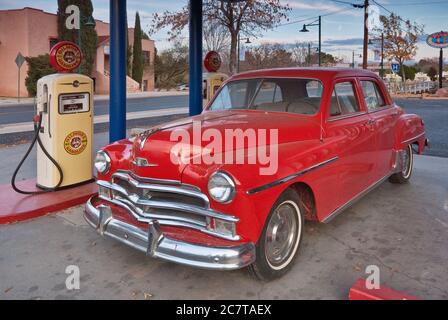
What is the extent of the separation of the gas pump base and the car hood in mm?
1971

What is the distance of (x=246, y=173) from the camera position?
3.04m

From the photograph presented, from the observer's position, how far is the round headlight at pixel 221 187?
2957 mm

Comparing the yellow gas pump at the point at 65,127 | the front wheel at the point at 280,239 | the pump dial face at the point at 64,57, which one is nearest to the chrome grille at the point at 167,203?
the front wheel at the point at 280,239

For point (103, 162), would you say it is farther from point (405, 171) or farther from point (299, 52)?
point (299, 52)

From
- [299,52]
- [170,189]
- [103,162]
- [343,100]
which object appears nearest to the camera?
[170,189]

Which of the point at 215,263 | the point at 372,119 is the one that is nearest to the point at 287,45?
the point at 372,119

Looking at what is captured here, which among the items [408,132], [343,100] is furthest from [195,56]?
[408,132]

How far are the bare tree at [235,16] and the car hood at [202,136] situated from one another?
31.6 ft

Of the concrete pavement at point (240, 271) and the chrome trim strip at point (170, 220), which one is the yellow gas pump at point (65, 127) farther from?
the chrome trim strip at point (170, 220)

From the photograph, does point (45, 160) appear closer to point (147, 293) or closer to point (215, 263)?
point (147, 293)

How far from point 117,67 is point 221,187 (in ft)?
11.8

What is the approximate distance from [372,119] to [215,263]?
9.50 ft

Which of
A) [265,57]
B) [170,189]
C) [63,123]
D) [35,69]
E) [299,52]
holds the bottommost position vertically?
[170,189]
